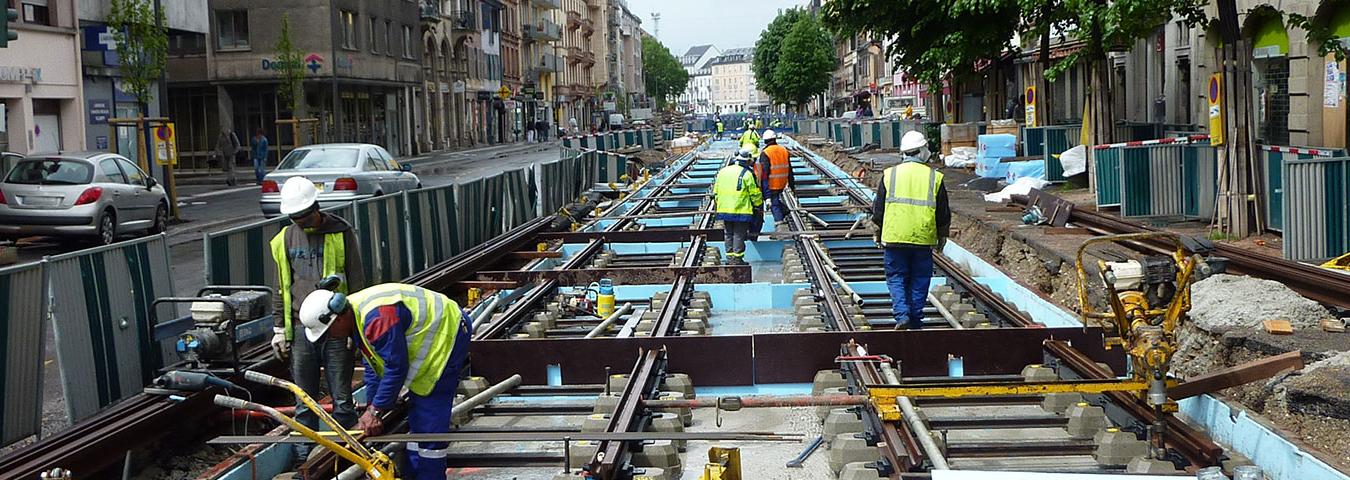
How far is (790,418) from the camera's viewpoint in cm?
909

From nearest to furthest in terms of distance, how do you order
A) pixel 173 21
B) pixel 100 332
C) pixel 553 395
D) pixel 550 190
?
1. pixel 100 332
2. pixel 553 395
3. pixel 550 190
4. pixel 173 21

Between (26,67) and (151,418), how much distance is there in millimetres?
23951

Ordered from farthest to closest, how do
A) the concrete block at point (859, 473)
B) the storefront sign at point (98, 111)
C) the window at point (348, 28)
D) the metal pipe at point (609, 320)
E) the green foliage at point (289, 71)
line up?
1. the window at point (348, 28)
2. the green foliage at point (289, 71)
3. the storefront sign at point (98, 111)
4. the metal pipe at point (609, 320)
5. the concrete block at point (859, 473)

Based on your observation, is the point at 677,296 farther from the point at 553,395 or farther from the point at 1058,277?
the point at 1058,277

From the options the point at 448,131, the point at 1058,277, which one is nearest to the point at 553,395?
the point at 1058,277

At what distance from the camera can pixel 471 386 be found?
9.59 meters

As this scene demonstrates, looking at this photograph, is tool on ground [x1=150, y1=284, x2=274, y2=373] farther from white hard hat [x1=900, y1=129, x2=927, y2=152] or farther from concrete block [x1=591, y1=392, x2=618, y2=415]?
white hard hat [x1=900, y1=129, x2=927, y2=152]

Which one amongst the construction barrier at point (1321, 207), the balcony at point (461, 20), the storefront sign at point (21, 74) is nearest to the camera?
the construction barrier at point (1321, 207)

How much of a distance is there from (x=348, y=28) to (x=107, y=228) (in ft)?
113

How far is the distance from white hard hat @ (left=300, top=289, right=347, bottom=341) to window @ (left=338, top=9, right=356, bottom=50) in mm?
47464

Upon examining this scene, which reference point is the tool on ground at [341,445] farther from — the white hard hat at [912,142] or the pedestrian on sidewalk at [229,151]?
the pedestrian on sidewalk at [229,151]

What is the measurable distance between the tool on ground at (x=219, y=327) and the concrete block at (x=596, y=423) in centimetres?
238

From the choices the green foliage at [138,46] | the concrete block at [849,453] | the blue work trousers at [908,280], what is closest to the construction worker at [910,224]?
the blue work trousers at [908,280]

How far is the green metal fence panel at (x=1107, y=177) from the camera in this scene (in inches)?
731
